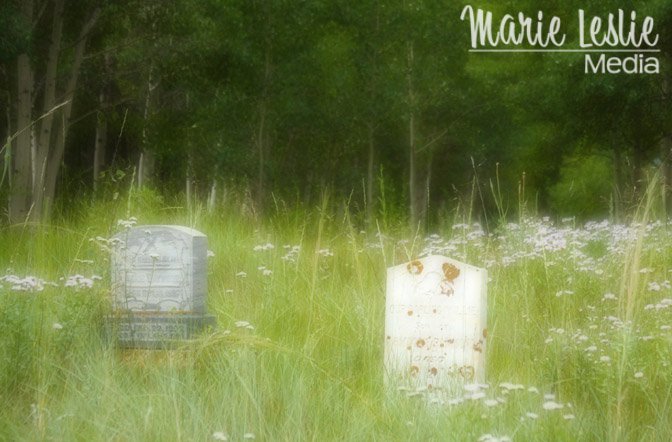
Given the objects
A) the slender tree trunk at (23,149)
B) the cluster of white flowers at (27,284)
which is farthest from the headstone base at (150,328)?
the slender tree trunk at (23,149)

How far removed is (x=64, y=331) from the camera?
261 inches

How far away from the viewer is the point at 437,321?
6.57 metres

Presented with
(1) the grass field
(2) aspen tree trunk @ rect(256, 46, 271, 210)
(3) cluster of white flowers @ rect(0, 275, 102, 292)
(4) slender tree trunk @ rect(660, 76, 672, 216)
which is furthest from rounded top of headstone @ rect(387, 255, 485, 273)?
(2) aspen tree trunk @ rect(256, 46, 271, 210)

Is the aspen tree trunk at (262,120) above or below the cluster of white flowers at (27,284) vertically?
above

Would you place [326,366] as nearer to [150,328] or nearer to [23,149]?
[150,328]

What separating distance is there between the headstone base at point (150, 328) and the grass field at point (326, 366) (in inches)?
4.3

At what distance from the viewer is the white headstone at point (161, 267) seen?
7.74 metres

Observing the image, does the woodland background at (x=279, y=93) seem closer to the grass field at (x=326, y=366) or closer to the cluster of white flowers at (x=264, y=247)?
the cluster of white flowers at (x=264, y=247)

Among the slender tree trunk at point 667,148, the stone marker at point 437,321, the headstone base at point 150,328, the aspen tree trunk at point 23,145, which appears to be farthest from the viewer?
the slender tree trunk at point 667,148

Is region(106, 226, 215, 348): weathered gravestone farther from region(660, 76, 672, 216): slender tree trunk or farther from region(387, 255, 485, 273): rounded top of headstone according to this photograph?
region(660, 76, 672, 216): slender tree trunk

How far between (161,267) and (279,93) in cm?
1825

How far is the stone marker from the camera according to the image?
6.48 metres

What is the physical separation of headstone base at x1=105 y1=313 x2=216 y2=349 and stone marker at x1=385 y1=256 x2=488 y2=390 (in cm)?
140

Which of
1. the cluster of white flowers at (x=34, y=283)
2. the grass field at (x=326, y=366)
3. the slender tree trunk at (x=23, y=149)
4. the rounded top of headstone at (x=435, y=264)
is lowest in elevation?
the grass field at (x=326, y=366)
